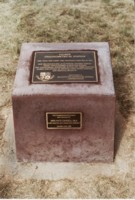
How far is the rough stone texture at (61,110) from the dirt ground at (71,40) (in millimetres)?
127

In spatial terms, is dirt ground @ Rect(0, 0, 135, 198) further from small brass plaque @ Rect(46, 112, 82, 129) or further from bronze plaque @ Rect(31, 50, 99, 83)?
bronze plaque @ Rect(31, 50, 99, 83)

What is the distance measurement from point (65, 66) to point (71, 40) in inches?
88.5

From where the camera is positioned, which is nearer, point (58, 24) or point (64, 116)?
point (64, 116)

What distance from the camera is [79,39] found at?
5.97 m

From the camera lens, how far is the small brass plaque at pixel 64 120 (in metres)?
3.64

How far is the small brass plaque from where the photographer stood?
11.9 ft

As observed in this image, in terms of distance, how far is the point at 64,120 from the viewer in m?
3.66

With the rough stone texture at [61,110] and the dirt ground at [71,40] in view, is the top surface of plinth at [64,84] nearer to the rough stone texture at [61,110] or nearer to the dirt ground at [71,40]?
the rough stone texture at [61,110]

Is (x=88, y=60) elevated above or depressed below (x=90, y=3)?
below

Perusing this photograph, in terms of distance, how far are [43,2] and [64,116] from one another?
388 centimetres

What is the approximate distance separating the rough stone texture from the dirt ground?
13cm

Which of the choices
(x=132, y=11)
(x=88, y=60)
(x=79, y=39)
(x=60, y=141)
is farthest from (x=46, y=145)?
(x=132, y=11)

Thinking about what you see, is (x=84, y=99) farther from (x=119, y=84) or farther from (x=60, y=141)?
(x=119, y=84)

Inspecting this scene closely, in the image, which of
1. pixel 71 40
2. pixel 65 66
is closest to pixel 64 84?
pixel 65 66
